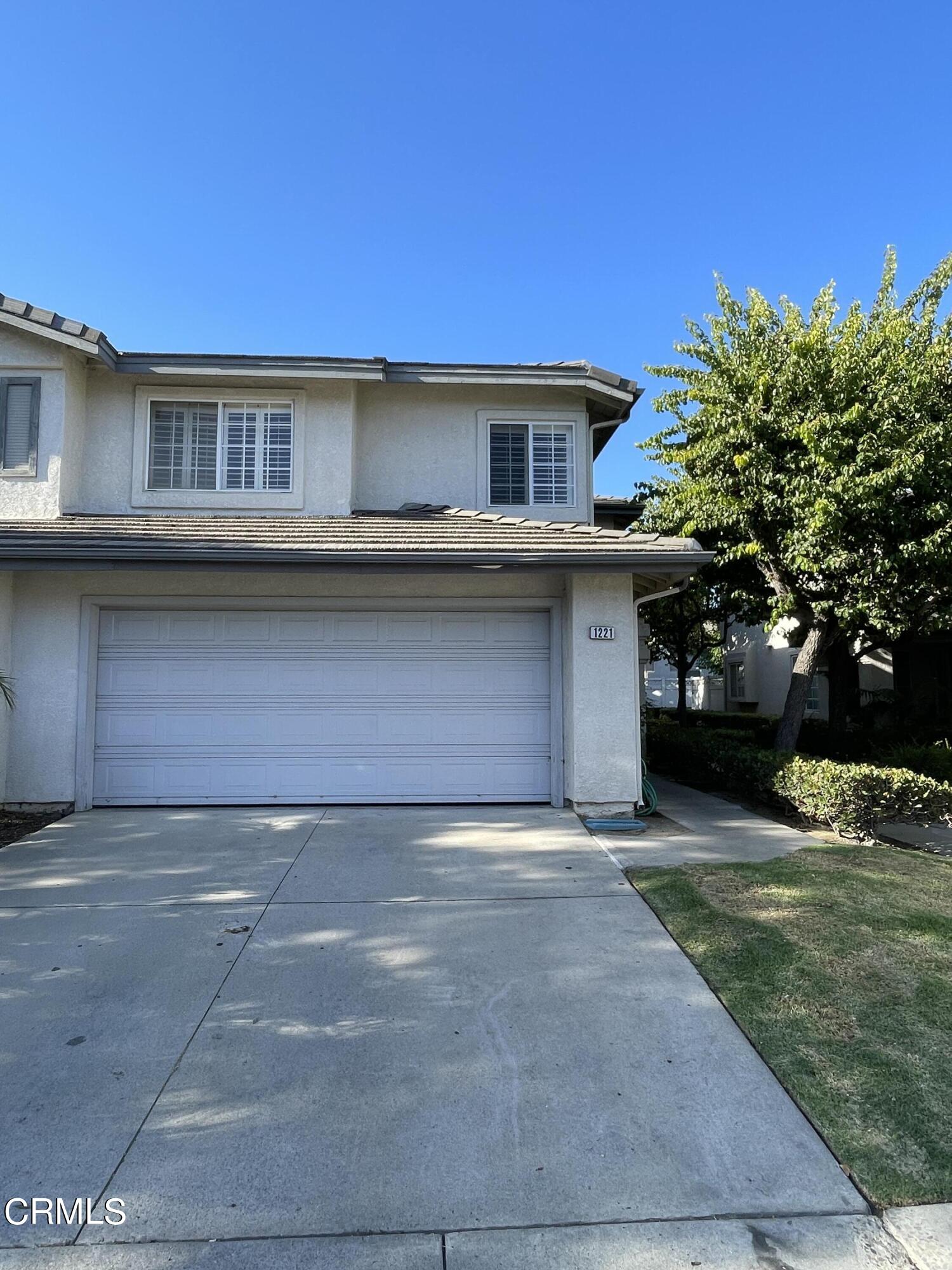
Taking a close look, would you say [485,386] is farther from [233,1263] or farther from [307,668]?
[233,1263]

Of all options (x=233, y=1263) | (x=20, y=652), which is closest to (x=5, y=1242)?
(x=233, y=1263)

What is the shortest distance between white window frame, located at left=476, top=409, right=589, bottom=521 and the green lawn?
5.48m

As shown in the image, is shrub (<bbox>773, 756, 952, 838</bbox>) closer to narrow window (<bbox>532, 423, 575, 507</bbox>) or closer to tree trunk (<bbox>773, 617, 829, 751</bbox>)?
tree trunk (<bbox>773, 617, 829, 751</bbox>)

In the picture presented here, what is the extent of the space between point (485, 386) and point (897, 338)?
5.34 metres

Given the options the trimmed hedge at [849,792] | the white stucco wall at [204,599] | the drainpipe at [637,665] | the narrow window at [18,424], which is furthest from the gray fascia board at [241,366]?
the trimmed hedge at [849,792]

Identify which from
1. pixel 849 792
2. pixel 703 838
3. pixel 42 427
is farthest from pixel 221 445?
pixel 849 792

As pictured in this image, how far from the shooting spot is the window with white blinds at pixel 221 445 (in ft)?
31.6

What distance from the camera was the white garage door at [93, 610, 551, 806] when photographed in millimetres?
8352

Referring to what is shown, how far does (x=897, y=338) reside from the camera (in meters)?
9.40

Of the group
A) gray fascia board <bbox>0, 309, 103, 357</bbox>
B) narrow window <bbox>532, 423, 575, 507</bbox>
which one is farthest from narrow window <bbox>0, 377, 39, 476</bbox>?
narrow window <bbox>532, 423, 575, 507</bbox>

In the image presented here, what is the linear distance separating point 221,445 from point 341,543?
3.11m

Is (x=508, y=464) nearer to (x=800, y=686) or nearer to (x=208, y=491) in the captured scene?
(x=208, y=491)

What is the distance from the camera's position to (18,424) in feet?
29.7

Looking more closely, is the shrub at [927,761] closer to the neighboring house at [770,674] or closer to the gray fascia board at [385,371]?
the neighboring house at [770,674]
